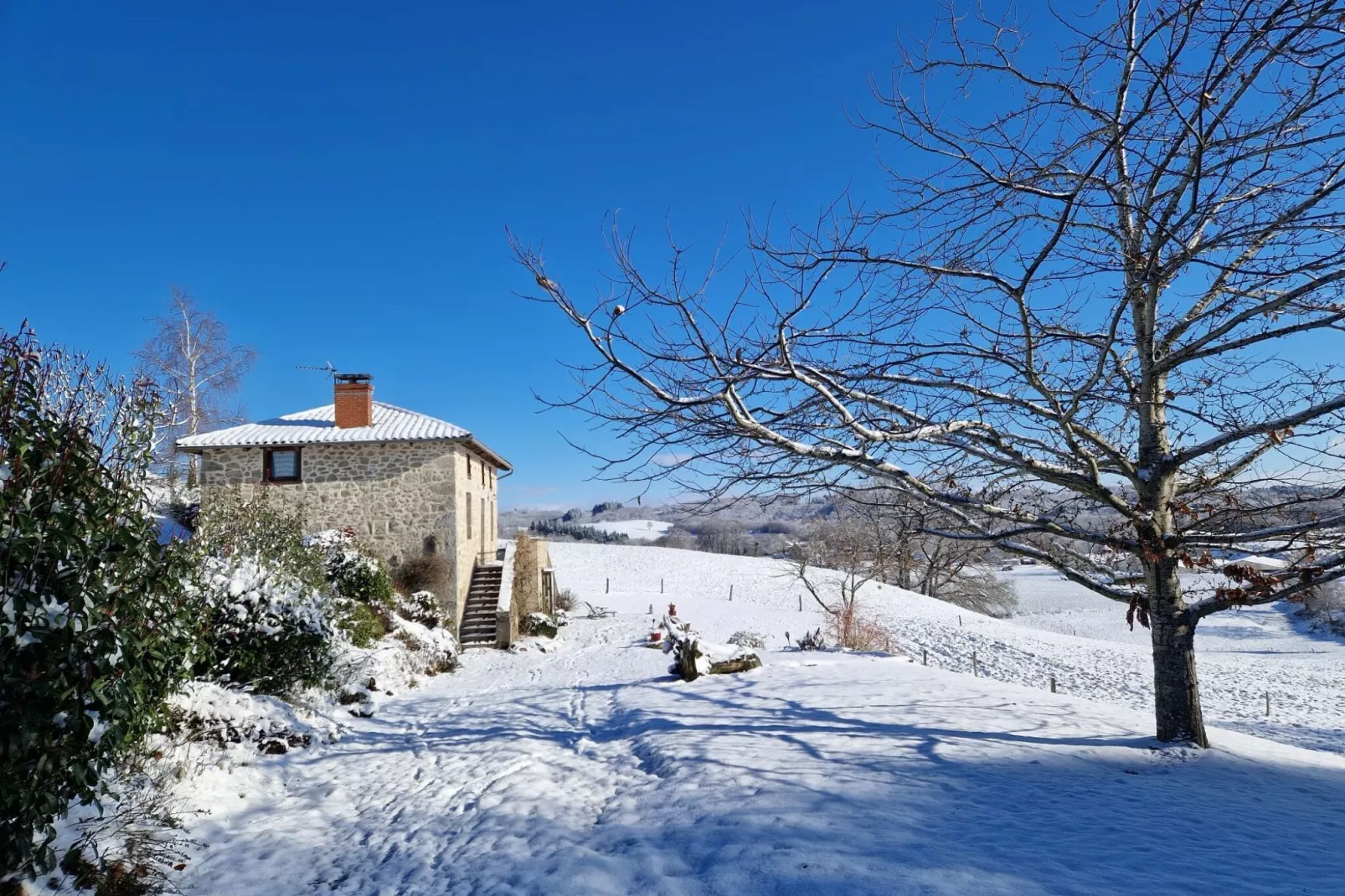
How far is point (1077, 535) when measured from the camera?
19.8ft

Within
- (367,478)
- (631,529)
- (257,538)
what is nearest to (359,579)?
(257,538)

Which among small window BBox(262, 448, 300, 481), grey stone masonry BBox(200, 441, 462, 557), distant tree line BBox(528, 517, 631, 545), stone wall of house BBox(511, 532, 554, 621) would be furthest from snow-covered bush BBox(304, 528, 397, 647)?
distant tree line BBox(528, 517, 631, 545)

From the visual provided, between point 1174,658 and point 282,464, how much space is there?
18245 millimetres

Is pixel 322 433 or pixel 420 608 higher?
pixel 322 433

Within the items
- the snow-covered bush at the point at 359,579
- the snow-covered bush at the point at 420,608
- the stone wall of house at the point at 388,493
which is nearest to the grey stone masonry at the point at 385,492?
the stone wall of house at the point at 388,493

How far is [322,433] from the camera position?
699 inches

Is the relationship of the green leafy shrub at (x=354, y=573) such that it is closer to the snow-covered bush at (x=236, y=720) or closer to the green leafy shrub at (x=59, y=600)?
the snow-covered bush at (x=236, y=720)

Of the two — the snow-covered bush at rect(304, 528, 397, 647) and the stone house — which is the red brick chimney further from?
the snow-covered bush at rect(304, 528, 397, 647)

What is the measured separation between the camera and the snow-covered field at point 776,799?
4031mm

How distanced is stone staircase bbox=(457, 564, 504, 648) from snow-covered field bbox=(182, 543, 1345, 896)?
245 inches

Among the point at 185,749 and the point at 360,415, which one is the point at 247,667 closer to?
the point at 185,749

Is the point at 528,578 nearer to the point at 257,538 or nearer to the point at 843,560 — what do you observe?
the point at 257,538

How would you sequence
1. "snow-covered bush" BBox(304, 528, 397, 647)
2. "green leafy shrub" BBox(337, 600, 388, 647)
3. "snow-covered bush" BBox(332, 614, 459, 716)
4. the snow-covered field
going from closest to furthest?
the snow-covered field < "snow-covered bush" BBox(332, 614, 459, 716) < "green leafy shrub" BBox(337, 600, 388, 647) < "snow-covered bush" BBox(304, 528, 397, 647)

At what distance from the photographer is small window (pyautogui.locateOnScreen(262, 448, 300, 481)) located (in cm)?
1739
